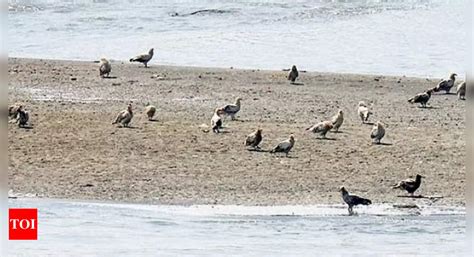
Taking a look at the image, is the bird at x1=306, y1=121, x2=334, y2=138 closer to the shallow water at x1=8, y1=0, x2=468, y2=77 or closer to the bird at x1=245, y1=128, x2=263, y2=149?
the bird at x1=245, y1=128, x2=263, y2=149

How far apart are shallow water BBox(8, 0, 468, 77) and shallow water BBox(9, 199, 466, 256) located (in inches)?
365

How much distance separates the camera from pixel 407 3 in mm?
34531

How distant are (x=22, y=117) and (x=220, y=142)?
240 centimetres

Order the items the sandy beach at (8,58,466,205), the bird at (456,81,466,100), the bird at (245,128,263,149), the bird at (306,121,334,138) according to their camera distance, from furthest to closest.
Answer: the bird at (456,81,466,100)
the bird at (306,121,334,138)
the bird at (245,128,263,149)
the sandy beach at (8,58,466,205)

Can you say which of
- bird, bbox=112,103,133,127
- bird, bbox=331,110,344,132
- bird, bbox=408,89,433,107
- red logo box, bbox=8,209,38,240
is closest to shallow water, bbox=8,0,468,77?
bird, bbox=408,89,433,107

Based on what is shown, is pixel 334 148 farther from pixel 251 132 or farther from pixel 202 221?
pixel 202 221

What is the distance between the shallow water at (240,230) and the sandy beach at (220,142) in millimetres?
497

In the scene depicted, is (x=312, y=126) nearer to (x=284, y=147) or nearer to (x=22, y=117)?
(x=284, y=147)

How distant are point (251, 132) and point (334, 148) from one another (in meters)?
1.17

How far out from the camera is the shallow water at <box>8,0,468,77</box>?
941 inches

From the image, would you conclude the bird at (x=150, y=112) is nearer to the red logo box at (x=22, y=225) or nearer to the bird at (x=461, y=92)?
the bird at (x=461, y=92)

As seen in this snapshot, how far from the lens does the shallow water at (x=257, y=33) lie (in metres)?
23.9

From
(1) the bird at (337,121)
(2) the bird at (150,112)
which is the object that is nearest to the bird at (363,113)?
(1) the bird at (337,121)

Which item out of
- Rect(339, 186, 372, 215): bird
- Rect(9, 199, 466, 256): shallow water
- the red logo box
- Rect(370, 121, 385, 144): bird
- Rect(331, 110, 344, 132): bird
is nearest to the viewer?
the red logo box
